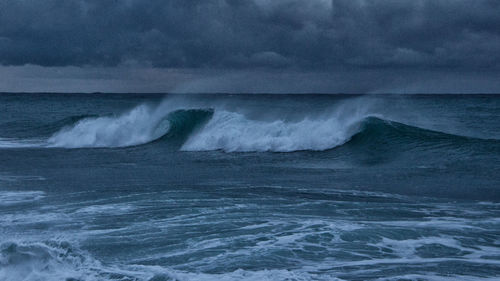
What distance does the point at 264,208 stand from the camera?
10320 mm

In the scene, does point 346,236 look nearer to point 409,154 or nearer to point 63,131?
point 409,154

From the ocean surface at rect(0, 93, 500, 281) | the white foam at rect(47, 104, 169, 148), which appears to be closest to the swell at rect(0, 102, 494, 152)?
the white foam at rect(47, 104, 169, 148)

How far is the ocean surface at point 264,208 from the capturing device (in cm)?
713

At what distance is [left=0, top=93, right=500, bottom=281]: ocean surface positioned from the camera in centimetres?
713

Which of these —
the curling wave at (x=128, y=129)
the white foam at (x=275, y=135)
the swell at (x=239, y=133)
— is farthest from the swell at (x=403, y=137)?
the curling wave at (x=128, y=129)

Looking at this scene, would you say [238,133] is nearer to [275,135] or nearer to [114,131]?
[275,135]

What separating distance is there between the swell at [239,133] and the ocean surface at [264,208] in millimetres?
100

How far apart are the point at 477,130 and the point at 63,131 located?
748 inches

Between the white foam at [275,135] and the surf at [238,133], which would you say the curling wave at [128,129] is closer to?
the surf at [238,133]

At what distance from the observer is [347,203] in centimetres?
1084

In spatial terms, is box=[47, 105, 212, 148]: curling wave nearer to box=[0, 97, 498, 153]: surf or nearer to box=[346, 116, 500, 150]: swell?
box=[0, 97, 498, 153]: surf

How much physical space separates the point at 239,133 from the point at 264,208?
12575mm

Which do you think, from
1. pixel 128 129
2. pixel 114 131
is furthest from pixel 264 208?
pixel 128 129

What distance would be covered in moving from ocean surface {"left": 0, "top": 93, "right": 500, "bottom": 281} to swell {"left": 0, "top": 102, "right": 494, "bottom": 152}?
0.10 metres
